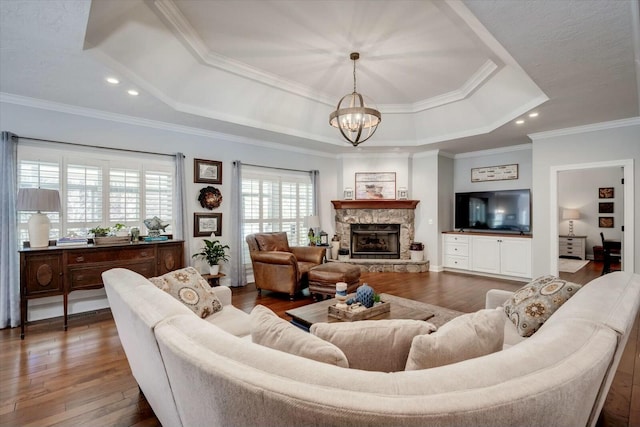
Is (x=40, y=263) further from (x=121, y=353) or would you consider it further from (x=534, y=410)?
(x=534, y=410)

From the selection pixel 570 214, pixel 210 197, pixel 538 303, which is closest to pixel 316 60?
pixel 210 197

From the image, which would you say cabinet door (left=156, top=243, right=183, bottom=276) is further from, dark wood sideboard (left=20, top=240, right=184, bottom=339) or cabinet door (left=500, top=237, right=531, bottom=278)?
cabinet door (left=500, top=237, right=531, bottom=278)

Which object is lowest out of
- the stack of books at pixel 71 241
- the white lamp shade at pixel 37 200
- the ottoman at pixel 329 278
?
the ottoman at pixel 329 278

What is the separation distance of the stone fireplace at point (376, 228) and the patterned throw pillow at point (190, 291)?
4724 mm

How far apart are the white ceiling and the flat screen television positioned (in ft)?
4.93

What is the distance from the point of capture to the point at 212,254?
16.4 feet

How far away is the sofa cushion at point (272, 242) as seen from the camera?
16.8 ft

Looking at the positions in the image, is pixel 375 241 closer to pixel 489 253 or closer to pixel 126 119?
pixel 489 253

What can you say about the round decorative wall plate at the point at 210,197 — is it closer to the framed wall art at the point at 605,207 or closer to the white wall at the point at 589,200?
Answer: the white wall at the point at 589,200

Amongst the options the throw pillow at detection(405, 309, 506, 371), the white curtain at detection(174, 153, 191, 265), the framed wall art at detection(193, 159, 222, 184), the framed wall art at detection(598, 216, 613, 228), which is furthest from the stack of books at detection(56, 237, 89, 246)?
the framed wall art at detection(598, 216, 613, 228)

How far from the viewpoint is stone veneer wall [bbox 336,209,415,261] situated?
718 centimetres

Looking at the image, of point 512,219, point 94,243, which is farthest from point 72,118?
point 512,219

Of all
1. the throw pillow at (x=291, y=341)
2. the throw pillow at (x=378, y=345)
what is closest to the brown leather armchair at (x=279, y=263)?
the throw pillow at (x=291, y=341)

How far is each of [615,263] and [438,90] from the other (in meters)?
6.61
